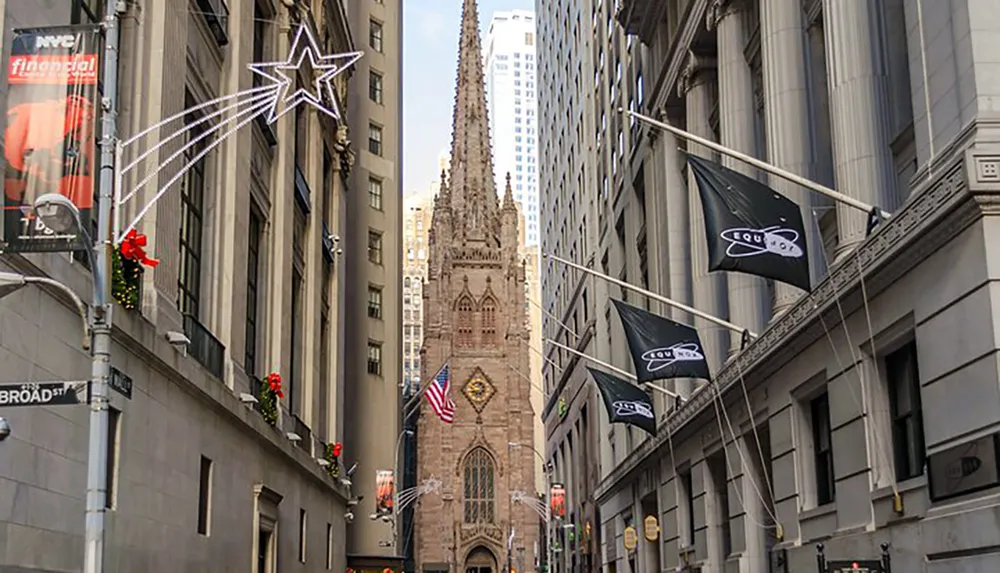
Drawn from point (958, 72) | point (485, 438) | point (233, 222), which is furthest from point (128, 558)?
point (485, 438)

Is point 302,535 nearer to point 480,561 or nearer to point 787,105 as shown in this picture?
point 787,105

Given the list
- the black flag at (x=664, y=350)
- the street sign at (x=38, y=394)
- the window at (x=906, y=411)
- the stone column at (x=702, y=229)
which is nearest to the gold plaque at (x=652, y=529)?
the stone column at (x=702, y=229)

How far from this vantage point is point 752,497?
26812 mm

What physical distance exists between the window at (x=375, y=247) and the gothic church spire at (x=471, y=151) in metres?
90.4

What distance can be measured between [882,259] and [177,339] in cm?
1143

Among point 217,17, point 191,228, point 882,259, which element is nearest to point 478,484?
point 217,17

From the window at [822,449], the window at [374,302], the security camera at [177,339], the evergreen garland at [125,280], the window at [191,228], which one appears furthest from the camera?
the window at [374,302]

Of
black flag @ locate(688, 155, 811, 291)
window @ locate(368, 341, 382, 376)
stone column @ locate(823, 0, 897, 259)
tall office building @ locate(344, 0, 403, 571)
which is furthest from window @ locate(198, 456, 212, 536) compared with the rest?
window @ locate(368, 341, 382, 376)

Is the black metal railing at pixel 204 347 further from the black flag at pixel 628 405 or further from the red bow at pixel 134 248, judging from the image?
the black flag at pixel 628 405

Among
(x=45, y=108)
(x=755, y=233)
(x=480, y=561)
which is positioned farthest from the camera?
(x=480, y=561)

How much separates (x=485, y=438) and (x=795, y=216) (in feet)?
406

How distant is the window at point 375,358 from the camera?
2253 inches

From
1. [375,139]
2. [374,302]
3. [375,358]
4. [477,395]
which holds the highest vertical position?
[477,395]

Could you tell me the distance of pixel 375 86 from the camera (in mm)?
60438
